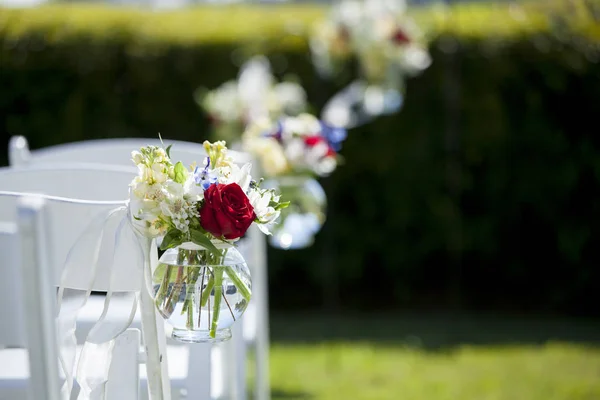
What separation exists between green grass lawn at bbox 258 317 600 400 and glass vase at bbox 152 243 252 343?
226 cm

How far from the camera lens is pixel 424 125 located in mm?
5824

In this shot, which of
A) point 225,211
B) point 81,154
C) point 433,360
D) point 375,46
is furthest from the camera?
point 375,46

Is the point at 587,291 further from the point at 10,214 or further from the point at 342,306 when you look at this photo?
the point at 10,214

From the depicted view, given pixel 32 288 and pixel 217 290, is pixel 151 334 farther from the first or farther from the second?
pixel 32 288

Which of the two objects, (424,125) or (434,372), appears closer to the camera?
(434,372)

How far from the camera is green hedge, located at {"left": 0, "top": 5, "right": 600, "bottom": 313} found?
19.0 ft

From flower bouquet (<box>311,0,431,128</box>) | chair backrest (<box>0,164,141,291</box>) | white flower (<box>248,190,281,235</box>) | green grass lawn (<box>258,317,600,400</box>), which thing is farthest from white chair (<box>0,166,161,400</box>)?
flower bouquet (<box>311,0,431,128</box>)

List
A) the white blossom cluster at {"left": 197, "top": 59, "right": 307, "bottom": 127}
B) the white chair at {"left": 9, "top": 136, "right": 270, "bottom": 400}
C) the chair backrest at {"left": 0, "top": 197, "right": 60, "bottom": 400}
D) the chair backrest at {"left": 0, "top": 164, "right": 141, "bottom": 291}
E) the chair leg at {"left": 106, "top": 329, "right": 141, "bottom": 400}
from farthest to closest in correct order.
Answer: the white blossom cluster at {"left": 197, "top": 59, "right": 307, "bottom": 127}
the white chair at {"left": 9, "top": 136, "right": 270, "bottom": 400}
the chair leg at {"left": 106, "top": 329, "right": 141, "bottom": 400}
the chair backrest at {"left": 0, "top": 164, "right": 141, "bottom": 291}
the chair backrest at {"left": 0, "top": 197, "right": 60, "bottom": 400}

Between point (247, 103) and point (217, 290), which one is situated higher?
point (247, 103)

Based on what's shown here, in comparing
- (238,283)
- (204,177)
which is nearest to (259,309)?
(238,283)

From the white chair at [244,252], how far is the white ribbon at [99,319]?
1.55 ft

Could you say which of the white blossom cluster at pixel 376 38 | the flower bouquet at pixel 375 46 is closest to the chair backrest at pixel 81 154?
the flower bouquet at pixel 375 46

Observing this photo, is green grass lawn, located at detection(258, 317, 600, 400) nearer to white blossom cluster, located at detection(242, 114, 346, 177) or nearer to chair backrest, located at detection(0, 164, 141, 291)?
white blossom cluster, located at detection(242, 114, 346, 177)

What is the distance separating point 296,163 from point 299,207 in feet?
0.53
